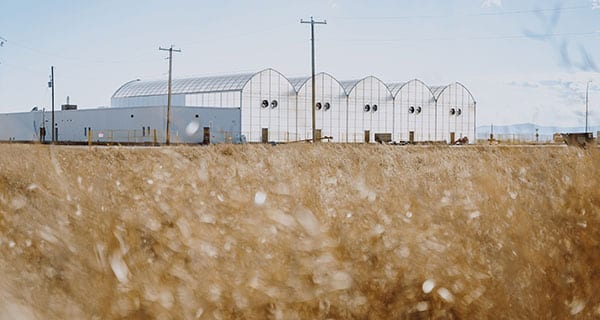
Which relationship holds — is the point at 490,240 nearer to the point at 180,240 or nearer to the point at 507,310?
the point at 507,310

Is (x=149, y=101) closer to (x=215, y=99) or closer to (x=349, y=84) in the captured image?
(x=215, y=99)

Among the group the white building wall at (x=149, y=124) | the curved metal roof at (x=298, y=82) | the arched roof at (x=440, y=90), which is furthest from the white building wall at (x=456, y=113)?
the white building wall at (x=149, y=124)

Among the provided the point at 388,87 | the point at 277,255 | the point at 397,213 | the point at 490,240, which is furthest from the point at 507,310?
the point at 388,87

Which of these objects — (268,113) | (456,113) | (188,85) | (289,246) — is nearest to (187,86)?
(188,85)

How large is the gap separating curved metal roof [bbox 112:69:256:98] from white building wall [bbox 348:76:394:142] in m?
11.2

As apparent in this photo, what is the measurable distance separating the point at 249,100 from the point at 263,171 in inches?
1859

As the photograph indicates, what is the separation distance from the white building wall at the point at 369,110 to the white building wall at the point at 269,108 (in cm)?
709

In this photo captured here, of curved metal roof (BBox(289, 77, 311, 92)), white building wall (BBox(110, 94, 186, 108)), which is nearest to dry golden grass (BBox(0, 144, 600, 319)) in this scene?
curved metal roof (BBox(289, 77, 311, 92))

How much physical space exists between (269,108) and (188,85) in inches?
428

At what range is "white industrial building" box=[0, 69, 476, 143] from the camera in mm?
53781

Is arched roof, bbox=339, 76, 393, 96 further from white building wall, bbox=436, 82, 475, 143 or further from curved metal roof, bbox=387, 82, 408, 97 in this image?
white building wall, bbox=436, 82, 475, 143

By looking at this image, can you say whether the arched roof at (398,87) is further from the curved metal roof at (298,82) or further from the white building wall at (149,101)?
the white building wall at (149,101)

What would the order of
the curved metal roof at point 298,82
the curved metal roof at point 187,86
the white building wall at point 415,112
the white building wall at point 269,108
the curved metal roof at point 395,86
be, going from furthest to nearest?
the curved metal roof at point 395,86 < the white building wall at point 415,112 < the curved metal roof at point 298,82 < the curved metal roof at point 187,86 < the white building wall at point 269,108

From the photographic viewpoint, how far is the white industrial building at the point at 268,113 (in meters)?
53.8
